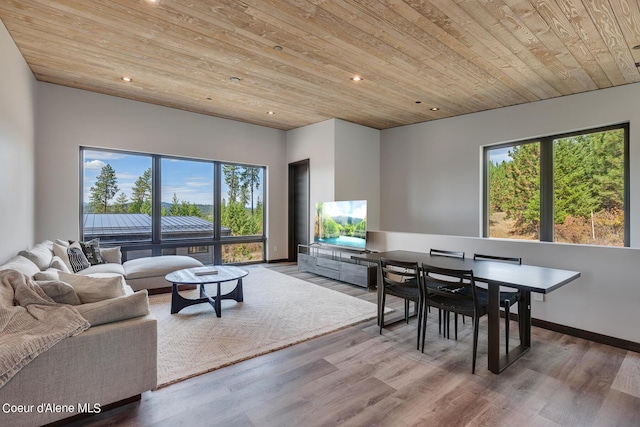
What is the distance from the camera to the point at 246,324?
11.4 ft

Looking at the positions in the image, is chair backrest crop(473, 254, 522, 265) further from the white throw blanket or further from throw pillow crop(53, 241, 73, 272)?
throw pillow crop(53, 241, 73, 272)

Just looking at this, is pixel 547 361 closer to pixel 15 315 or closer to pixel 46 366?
pixel 46 366

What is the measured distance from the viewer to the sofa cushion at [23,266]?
8.75 ft

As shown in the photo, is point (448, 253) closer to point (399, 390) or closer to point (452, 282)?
point (452, 282)

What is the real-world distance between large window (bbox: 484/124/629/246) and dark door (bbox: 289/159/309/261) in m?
3.65

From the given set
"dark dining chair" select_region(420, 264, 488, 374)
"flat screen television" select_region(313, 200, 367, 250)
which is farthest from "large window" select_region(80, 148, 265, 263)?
"dark dining chair" select_region(420, 264, 488, 374)

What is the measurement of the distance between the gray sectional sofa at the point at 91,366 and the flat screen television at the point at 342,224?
377 centimetres

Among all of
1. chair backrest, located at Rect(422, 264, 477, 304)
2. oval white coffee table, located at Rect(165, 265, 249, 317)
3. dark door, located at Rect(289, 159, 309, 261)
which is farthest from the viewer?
dark door, located at Rect(289, 159, 309, 261)

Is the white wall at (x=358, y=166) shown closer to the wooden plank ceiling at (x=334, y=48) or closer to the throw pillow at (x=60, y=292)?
the wooden plank ceiling at (x=334, y=48)

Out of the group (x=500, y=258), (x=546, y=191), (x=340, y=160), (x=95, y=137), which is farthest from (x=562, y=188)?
(x=95, y=137)

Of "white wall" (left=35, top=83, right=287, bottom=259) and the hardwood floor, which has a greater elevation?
"white wall" (left=35, top=83, right=287, bottom=259)

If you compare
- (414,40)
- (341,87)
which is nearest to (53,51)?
(341,87)

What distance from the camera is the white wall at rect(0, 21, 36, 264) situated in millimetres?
3148

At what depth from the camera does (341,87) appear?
179 inches
